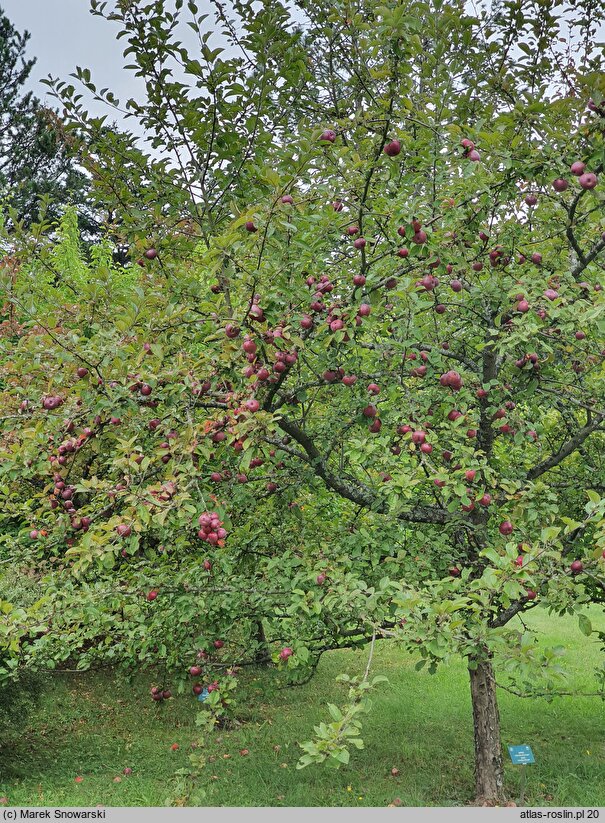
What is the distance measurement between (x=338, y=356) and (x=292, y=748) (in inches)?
155

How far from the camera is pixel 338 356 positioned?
10.9 ft

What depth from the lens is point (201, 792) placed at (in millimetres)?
2701

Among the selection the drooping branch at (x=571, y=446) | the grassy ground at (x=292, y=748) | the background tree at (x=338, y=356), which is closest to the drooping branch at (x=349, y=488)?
the background tree at (x=338, y=356)

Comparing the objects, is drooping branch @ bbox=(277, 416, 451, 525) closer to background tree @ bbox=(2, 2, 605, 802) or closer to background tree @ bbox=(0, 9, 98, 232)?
background tree @ bbox=(2, 2, 605, 802)

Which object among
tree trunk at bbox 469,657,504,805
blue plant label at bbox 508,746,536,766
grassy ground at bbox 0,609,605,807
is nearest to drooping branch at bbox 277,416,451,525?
tree trunk at bbox 469,657,504,805

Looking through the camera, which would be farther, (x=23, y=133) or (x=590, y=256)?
(x=23, y=133)

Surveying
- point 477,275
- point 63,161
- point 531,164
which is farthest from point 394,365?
point 63,161

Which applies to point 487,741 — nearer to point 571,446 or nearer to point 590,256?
point 571,446

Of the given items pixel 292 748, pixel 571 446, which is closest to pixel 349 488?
pixel 571 446

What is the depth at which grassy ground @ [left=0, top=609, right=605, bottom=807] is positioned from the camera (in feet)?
15.3

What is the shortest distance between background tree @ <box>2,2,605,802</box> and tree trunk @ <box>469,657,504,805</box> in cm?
1

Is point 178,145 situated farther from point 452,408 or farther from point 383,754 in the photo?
point 383,754

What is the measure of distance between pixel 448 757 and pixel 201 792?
127 inches

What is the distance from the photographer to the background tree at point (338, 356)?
2631 millimetres
